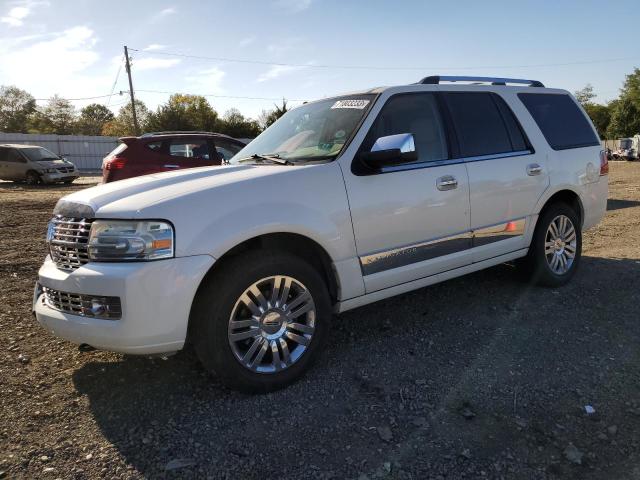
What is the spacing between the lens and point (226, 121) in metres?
52.8

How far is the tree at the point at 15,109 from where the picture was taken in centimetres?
7162

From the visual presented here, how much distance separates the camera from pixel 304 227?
10.3 ft

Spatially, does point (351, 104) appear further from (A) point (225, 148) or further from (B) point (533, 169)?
(A) point (225, 148)

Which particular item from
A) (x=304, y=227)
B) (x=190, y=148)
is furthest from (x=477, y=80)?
(x=190, y=148)

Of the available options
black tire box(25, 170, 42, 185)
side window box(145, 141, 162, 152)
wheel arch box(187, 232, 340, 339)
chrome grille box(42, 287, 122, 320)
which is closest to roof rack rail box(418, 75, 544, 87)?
wheel arch box(187, 232, 340, 339)

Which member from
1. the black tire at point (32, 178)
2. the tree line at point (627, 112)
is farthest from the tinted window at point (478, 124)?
the tree line at point (627, 112)

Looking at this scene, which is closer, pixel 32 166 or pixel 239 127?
pixel 32 166

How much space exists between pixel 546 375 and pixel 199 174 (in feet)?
8.62

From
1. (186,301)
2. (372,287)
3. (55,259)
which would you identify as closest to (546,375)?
(372,287)

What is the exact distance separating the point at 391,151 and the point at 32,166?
66.0 feet

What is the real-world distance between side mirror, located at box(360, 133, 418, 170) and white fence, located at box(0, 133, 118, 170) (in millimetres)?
35757

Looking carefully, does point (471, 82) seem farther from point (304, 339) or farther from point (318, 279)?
point (304, 339)

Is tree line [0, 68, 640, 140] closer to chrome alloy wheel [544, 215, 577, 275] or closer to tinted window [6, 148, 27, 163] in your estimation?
tinted window [6, 148, 27, 163]

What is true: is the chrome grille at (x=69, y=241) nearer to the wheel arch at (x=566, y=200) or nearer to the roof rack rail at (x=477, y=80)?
the roof rack rail at (x=477, y=80)
